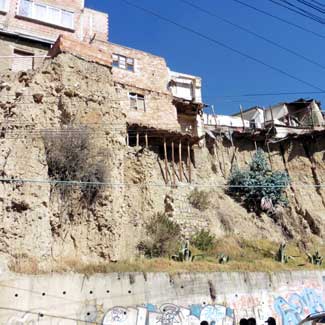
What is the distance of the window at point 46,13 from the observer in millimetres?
24656

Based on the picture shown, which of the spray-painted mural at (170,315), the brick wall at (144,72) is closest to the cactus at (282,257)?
the spray-painted mural at (170,315)

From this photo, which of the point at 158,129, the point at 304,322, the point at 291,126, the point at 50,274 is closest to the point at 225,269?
the point at 304,322

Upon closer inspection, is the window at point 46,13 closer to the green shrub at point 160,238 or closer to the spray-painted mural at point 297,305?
the green shrub at point 160,238

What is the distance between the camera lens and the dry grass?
1352 cm

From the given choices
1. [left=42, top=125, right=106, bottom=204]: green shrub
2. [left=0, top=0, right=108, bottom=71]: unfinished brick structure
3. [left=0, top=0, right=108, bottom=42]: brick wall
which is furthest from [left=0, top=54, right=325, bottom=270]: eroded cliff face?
[left=0, top=0, right=108, bottom=42]: brick wall

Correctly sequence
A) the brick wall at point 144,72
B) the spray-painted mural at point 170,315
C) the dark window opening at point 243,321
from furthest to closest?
the brick wall at point 144,72
the dark window opening at point 243,321
the spray-painted mural at point 170,315

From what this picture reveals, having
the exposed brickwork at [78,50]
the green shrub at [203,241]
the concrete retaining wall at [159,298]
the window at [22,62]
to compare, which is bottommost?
the concrete retaining wall at [159,298]

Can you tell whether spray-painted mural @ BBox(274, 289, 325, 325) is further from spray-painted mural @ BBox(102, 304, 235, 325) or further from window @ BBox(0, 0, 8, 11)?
window @ BBox(0, 0, 8, 11)

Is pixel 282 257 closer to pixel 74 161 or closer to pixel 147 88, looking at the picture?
pixel 74 161

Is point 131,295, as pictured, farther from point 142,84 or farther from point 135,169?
point 142,84

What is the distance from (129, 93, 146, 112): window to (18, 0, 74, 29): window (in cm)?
598

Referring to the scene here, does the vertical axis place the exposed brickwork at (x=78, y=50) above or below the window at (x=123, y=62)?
below

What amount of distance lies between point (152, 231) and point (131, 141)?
7.83 m

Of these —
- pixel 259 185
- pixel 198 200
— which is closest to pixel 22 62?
pixel 198 200
